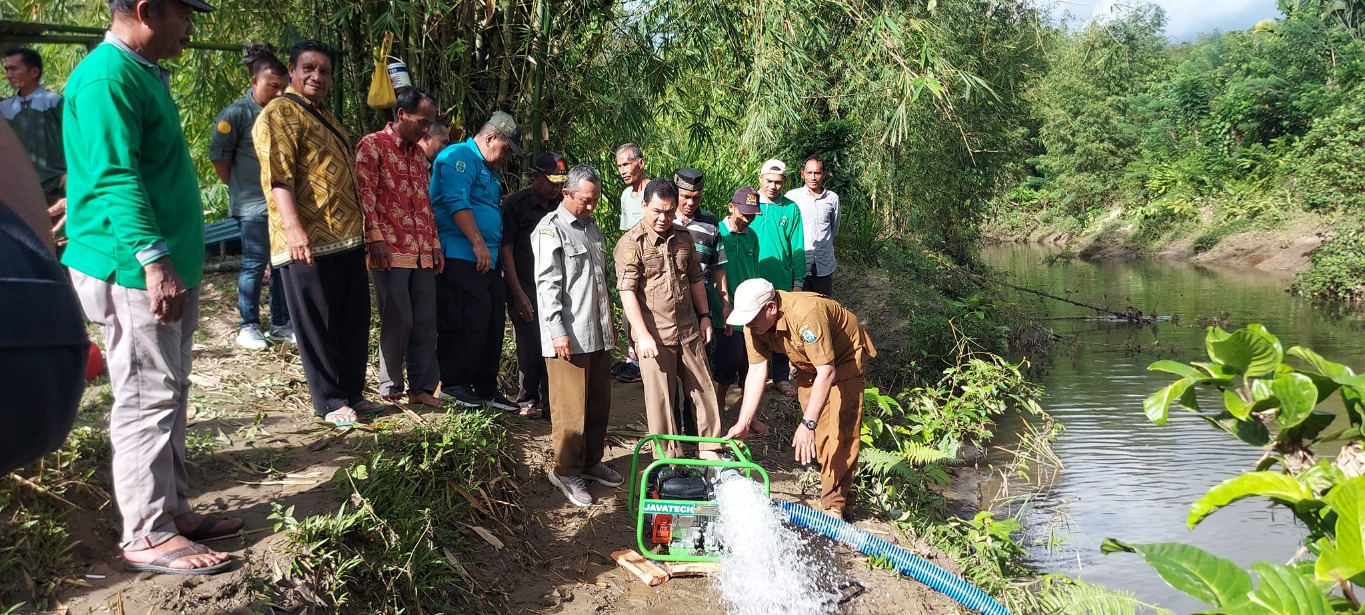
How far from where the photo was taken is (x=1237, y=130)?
2955 cm

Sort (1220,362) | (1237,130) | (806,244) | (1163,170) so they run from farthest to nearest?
(1163,170) < (1237,130) < (806,244) < (1220,362)

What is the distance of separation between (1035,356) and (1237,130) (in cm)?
2171

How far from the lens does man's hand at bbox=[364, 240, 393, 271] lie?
5258 millimetres

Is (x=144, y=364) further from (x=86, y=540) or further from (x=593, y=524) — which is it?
(x=593, y=524)

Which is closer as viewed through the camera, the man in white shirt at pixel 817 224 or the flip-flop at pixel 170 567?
the flip-flop at pixel 170 567

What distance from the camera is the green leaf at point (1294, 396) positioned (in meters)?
2.87

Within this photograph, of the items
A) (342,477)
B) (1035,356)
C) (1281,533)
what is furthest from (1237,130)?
(342,477)

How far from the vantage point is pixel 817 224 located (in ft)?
26.0

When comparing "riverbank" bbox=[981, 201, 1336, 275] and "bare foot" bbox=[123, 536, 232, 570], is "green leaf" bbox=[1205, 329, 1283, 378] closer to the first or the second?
"bare foot" bbox=[123, 536, 232, 570]

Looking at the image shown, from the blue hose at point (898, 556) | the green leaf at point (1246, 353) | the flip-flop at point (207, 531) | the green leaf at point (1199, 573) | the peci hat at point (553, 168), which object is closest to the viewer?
the green leaf at point (1199, 573)

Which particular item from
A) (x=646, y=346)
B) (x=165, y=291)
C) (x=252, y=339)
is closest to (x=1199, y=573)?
(x=646, y=346)

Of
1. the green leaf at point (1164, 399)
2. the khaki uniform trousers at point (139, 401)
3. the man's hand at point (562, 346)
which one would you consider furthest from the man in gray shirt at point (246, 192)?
the green leaf at point (1164, 399)

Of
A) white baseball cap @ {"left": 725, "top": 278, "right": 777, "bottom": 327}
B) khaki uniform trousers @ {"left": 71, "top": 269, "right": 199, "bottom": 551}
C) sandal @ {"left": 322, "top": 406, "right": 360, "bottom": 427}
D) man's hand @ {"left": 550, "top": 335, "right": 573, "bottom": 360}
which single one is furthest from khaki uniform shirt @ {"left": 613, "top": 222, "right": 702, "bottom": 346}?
khaki uniform trousers @ {"left": 71, "top": 269, "right": 199, "bottom": 551}

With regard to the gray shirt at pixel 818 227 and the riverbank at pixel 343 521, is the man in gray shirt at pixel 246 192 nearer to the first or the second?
the riverbank at pixel 343 521
